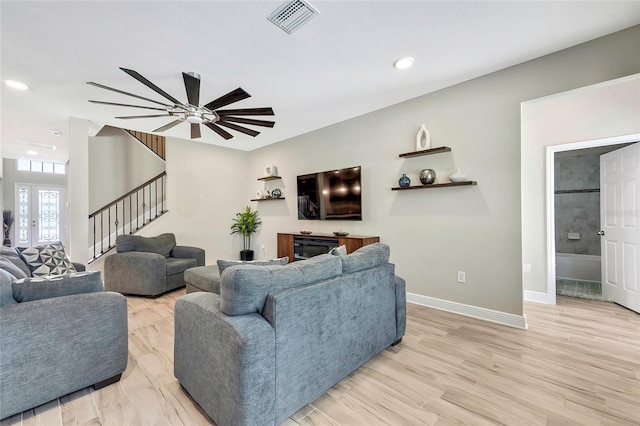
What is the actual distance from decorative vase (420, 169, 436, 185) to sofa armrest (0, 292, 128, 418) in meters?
3.20

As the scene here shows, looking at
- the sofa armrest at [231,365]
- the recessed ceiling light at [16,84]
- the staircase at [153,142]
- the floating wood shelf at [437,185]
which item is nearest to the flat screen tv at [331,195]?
the floating wood shelf at [437,185]

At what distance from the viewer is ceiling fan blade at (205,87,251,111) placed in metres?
2.37

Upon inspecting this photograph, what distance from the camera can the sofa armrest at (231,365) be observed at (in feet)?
4.37

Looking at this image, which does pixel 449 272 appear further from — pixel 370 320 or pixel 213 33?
pixel 213 33

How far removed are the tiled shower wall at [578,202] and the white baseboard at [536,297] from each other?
199 centimetres

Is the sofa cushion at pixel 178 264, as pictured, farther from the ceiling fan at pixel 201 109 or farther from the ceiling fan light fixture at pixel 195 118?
the ceiling fan light fixture at pixel 195 118

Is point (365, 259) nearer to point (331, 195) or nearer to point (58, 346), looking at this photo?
point (58, 346)

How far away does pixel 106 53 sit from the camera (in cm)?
240

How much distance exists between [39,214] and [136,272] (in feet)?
22.8

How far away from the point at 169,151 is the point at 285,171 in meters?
2.23

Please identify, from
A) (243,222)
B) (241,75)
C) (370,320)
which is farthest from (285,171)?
(370,320)

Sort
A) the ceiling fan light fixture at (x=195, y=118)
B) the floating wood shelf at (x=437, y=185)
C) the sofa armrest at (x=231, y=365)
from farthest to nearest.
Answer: the floating wood shelf at (x=437, y=185), the ceiling fan light fixture at (x=195, y=118), the sofa armrest at (x=231, y=365)

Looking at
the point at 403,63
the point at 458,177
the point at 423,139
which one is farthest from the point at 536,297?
the point at 403,63

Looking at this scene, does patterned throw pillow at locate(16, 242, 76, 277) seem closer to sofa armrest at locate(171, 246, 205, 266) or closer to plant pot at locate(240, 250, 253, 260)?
sofa armrest at locate(171, 246, 205, 266)
